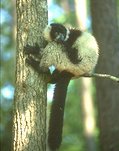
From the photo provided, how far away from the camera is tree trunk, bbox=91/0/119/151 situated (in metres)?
8.92

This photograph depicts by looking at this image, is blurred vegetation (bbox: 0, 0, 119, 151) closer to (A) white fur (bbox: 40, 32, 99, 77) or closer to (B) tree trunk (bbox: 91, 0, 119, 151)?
(B) tree trunk (bbox: 91, 0, 119, 151)

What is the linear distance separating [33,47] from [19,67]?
336mm

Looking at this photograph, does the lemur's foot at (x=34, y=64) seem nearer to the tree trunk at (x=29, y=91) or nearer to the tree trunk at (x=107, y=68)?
the tree trunk at (x=29, y=91)

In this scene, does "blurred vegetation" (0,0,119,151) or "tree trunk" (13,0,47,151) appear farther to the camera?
"blurred vegetation" (0,0,119,151)

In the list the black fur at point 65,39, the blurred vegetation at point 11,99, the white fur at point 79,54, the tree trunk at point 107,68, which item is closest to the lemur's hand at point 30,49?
the white fur at point 79,54

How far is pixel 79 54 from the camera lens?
620 cm

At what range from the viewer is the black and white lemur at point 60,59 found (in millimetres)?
5734

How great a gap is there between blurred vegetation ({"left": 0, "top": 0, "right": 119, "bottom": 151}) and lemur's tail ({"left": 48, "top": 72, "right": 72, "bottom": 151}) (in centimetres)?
459

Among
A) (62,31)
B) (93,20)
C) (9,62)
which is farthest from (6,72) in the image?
(62,31)

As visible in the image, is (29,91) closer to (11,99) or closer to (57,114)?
(57,114)

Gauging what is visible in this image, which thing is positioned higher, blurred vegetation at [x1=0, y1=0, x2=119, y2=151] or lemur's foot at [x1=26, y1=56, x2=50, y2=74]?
blurred vegetation at [x1=0, y1=0, x2=119, y2=151]

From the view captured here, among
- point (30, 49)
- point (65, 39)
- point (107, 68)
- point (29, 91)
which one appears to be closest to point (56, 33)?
point (65, 39)

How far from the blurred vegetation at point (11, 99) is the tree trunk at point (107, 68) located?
8.99 ft

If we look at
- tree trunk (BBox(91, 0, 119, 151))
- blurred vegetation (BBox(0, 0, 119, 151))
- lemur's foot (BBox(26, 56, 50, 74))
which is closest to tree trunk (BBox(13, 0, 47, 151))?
lemur's foot (BBox(26, 56, 50, 74))
